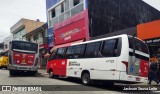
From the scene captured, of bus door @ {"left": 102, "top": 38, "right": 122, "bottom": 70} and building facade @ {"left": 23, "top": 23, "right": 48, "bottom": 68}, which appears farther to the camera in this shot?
building facade @ {"left": 23, "top": 23, "right": 48, "bottom": 68}

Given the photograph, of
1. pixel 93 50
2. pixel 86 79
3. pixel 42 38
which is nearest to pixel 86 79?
pixel 86 79

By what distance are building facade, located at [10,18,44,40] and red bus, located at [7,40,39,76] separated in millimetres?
29255

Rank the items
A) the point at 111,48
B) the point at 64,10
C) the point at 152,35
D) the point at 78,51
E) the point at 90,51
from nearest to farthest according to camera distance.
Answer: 1. the point at 111,48
2. the point at 90,51
3. the point at 78,51
4. the point at 152,35
5. the point at 64,10

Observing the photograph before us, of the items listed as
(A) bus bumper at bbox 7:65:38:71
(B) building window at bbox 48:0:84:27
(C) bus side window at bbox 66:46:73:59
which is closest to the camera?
(C) bus side window at bbox 66:46:73:59

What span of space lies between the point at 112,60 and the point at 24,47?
10.3 meters

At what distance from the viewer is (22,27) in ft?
172

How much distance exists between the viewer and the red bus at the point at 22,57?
19562 millimetres

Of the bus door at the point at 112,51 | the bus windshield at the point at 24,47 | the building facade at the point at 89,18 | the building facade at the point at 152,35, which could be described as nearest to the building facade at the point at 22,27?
the building facade at the point at 89,18

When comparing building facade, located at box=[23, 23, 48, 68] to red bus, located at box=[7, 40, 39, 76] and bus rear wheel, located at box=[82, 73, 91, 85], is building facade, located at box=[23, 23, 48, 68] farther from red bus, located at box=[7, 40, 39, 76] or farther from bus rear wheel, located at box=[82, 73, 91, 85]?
bus rear wheel, located at box=[82, 73, 91, 85]

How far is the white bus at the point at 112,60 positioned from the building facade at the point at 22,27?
3590 centimetres

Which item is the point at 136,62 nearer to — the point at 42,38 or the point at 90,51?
the point at 90,51

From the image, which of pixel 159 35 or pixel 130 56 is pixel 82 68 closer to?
pixel 130 56

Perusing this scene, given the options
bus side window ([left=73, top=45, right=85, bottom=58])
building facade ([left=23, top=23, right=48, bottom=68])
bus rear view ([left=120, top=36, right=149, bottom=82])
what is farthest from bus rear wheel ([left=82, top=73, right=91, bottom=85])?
building facade ([left=23, top=23, right=48, bottom=68])

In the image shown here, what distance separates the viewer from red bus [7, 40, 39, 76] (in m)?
19.6
